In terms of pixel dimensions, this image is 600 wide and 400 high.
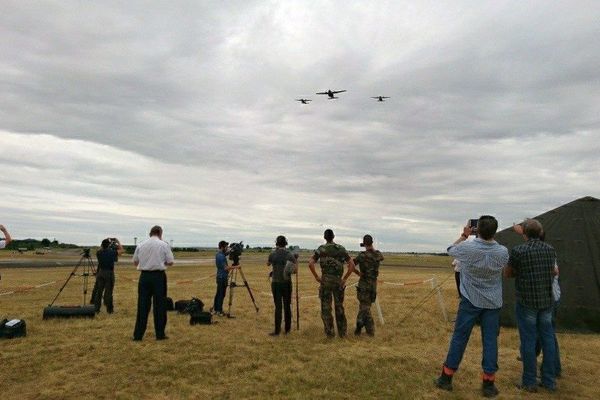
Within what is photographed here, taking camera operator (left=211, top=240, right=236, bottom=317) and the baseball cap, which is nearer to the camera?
the baseball cap

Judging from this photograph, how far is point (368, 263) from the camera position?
33.2ft

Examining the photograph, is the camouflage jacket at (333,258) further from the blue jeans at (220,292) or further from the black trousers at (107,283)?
the black trousers at (107,283)

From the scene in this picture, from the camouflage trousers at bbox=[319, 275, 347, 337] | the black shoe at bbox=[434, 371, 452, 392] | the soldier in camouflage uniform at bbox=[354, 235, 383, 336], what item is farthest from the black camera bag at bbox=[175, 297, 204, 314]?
the black shoe at bbox=[434, 371, 452, 392]

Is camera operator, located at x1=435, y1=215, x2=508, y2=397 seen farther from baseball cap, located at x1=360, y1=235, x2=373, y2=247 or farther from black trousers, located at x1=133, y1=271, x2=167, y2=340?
black trousers, located at x1=133, y1=271, x2=167, y2=340

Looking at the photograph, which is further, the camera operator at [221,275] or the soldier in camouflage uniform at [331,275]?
the camera operator at [221,275]

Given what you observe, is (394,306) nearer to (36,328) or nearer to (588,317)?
(588,317)

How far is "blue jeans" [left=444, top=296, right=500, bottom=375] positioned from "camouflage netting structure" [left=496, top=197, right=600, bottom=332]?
22.1 feet

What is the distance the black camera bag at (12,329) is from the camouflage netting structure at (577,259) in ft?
39.1

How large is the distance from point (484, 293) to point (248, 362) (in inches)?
159

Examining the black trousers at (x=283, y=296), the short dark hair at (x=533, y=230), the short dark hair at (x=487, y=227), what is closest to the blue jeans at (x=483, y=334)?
the short dark hair at (x=487, y=227)

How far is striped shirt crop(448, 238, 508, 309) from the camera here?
5.92 meters

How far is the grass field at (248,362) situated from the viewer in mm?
6082

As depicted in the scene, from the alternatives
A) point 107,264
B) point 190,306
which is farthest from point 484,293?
point 107,264

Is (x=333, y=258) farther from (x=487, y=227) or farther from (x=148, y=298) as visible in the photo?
(x=487, y=227)
